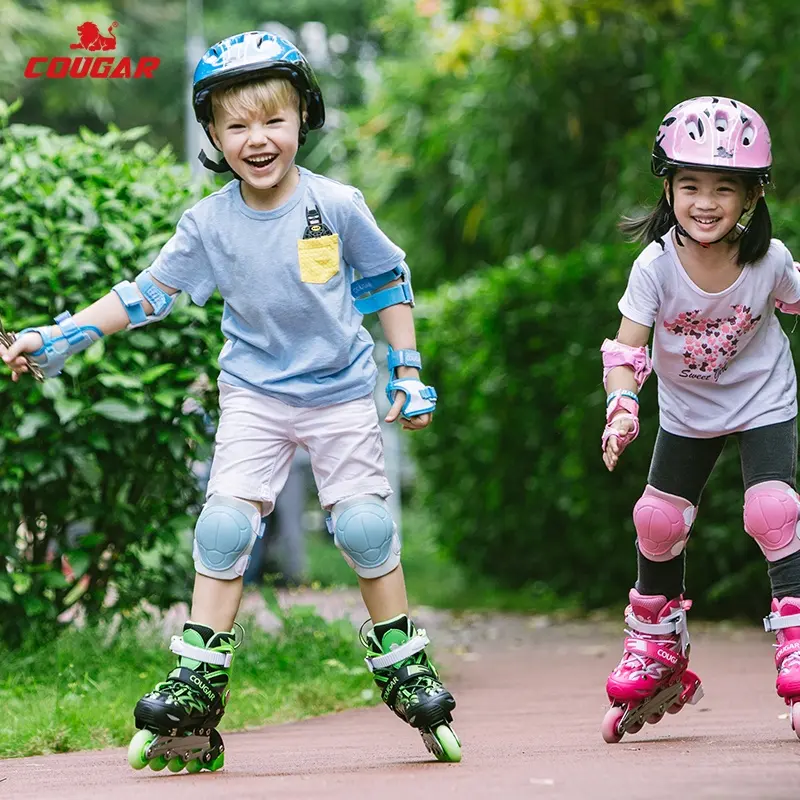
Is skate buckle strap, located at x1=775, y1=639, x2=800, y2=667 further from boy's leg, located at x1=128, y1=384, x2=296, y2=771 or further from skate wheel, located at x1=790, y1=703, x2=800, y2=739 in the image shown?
boy's leg, located at x1=128, y1=384, x2=296, y2=771

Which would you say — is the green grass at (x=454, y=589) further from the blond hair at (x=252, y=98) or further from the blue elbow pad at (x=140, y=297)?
the blond hair at (x=252, y=98)

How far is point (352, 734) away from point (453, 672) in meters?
2.05

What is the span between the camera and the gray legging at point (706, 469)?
418cm

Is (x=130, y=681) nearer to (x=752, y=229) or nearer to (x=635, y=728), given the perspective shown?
(x=635, y=728)

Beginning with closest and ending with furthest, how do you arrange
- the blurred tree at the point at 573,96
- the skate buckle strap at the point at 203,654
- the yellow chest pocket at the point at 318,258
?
the skate buckle strap at the point at 203,654, the yellow chest pocket at the point at 318,258, the blurred tree at the point at 573,96

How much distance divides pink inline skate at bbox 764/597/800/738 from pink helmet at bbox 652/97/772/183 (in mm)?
1177

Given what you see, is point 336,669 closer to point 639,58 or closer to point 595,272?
point 595,272

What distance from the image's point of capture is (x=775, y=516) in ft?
13.5

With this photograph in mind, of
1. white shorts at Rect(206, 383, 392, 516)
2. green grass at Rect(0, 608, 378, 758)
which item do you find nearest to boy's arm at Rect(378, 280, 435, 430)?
white shorts at Rect(206, 383, 392, 516)

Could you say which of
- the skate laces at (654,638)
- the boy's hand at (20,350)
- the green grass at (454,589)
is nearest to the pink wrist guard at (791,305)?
the skate laces at (654,638)

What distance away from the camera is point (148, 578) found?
613cm

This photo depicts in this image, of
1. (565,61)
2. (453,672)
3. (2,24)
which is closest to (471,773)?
(453,672)

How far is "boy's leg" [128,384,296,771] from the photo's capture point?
12.4 feet

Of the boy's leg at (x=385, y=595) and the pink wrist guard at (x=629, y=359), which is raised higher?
the pink wrist guard at (x=629, y=359)
